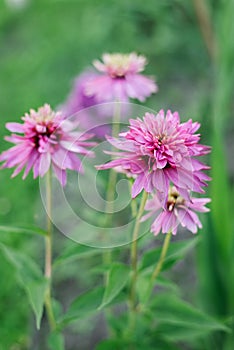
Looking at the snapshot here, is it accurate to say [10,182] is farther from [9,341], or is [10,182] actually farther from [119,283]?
[119,283]

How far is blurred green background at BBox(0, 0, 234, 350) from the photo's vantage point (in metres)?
0.96

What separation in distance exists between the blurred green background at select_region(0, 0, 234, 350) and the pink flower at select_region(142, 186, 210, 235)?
316mm

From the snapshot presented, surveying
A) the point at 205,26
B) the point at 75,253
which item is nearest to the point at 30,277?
the point at 75,253

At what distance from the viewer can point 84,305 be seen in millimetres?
707

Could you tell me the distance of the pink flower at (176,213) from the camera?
0.58 metres

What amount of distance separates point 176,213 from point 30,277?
229 mm

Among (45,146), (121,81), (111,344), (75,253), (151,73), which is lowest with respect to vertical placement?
(111,344)

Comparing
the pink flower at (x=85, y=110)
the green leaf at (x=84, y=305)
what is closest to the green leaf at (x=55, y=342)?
the green leaf at (x=84, y=305)

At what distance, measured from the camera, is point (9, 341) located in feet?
3.32

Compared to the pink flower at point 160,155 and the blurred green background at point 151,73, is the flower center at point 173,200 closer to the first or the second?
the pink flower at point 160,155

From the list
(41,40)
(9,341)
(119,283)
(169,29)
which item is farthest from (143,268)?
(41,40)

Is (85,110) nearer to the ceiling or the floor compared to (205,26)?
nearer to the floor

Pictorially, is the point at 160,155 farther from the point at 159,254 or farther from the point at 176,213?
the point at 159,254

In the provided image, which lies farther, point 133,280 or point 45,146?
point 133,280
